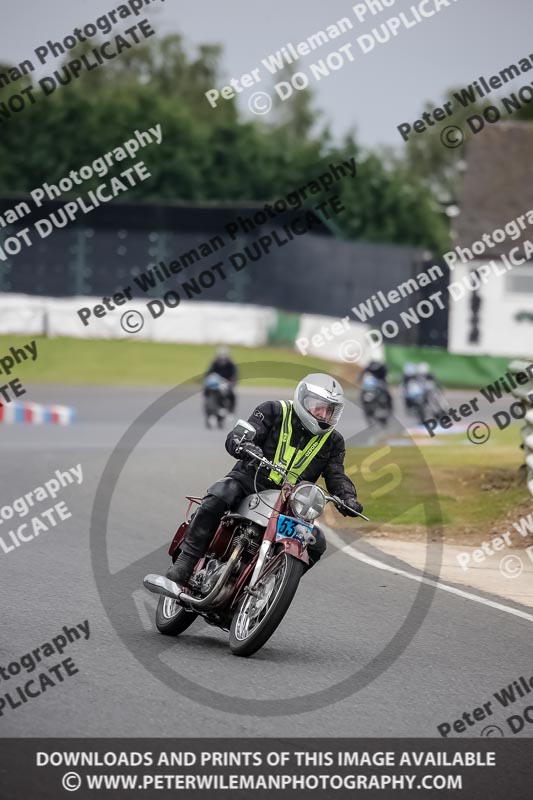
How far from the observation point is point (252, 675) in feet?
24.8

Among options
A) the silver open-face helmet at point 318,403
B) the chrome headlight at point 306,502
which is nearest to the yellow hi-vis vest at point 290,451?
the silver open-face helmet at point 318,403

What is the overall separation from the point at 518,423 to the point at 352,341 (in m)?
14.4

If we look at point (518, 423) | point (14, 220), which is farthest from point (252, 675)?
point (14, 220)

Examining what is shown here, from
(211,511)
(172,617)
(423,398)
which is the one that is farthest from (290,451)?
(423,398)

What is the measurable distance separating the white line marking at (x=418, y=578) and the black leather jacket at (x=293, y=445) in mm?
2045

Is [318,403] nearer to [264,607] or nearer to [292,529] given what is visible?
[292,529]

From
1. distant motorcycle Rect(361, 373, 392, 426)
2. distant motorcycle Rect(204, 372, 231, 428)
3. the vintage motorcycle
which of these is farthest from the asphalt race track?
distant motorcycle Rect(361, 373, 392, 426)

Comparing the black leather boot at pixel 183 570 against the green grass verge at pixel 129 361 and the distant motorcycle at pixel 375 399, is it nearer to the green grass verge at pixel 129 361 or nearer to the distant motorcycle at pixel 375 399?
the distant motorcycle at pixel 375 399

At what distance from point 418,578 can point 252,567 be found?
11.9 feet

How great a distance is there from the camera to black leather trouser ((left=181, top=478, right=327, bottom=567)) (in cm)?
837

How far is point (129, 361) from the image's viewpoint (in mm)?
39844
